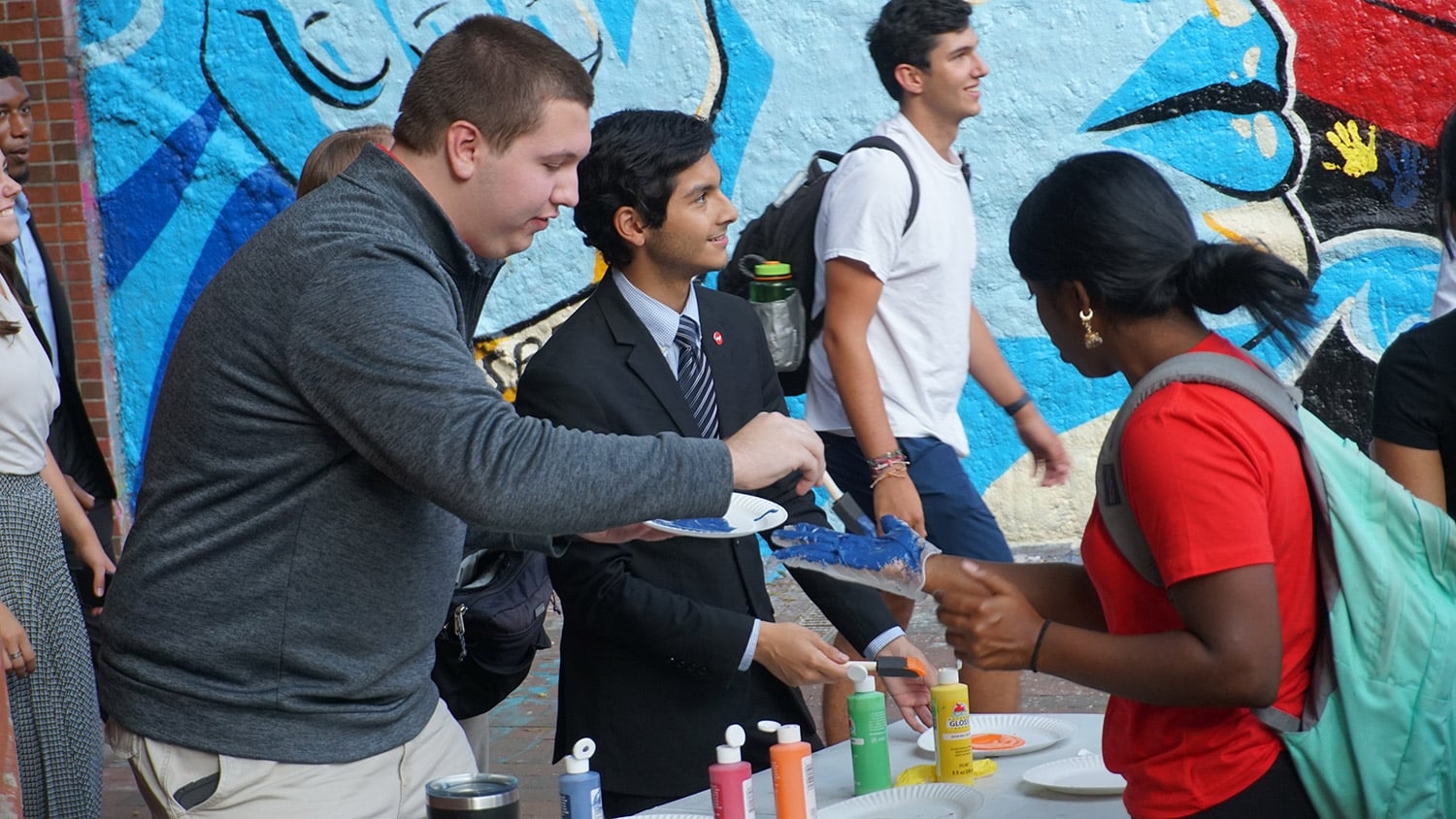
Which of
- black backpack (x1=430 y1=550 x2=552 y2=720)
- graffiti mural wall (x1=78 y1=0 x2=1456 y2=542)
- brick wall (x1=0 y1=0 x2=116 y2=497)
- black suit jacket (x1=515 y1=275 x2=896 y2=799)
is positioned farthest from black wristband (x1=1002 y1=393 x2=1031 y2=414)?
brick wall (x1=0 y1=0 x2=116 y2=497)

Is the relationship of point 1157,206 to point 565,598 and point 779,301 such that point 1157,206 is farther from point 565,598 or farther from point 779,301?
point 779,301

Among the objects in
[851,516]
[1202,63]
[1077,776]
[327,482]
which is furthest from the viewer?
[1202,63]

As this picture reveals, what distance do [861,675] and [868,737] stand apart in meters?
0.12

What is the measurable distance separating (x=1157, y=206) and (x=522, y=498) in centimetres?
102

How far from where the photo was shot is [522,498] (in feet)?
6.84

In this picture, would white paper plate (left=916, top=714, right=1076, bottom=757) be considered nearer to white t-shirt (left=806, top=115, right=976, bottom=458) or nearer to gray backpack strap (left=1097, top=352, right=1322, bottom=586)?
gray backpack strap (left=1097, top=352, right=1322, bottom=586)

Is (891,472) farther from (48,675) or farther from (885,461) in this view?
(48,675)

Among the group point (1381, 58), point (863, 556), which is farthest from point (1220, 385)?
point (1381, 58)

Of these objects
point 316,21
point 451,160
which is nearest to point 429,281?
point 451,160

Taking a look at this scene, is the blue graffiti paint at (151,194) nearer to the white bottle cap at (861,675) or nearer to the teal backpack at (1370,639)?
the white bottle cap at (861,675)

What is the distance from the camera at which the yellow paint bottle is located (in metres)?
2.76

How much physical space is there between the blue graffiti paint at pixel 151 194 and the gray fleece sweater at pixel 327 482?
615cm

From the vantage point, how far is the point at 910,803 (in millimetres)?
2596

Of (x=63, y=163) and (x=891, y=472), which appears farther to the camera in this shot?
(x=63, y=163)
